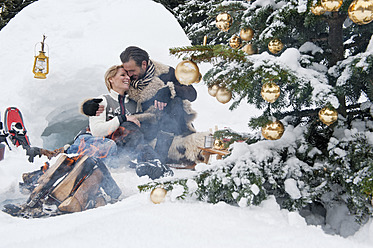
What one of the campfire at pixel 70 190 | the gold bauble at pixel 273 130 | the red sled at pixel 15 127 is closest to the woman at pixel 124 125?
the campfire at pixel 70 190

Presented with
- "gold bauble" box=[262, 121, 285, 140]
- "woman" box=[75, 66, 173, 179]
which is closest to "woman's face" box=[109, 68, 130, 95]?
"woman" box=[75, 66, 173, 179]

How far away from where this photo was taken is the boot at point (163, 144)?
287cm

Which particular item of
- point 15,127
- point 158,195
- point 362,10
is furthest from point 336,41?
point 15,127

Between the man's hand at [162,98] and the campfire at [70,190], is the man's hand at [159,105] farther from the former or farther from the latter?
the campfire at [70,190]

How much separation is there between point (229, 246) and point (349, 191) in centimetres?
55

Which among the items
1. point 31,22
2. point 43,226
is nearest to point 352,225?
point 43,226

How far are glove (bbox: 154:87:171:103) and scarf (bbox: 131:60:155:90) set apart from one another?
16cm

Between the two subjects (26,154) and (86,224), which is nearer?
(86,224)

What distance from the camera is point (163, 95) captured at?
2.81m

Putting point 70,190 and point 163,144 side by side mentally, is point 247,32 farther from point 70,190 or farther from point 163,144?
point 163,144

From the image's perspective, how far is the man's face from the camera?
8.96 ft

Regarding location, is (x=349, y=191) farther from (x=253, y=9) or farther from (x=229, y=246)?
(x=253, y=9)

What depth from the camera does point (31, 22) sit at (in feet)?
11.4

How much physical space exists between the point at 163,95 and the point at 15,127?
5.21 feet
